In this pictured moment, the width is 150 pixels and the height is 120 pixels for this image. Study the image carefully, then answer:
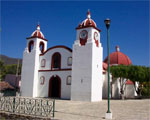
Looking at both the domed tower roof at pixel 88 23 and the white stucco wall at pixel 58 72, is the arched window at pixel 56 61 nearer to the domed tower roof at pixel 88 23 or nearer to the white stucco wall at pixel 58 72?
the white stucco wall at pixel 58 72

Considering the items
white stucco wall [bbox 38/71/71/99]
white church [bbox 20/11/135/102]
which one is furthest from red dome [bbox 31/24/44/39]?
white stucco wall [bbox 38/71/71/99]

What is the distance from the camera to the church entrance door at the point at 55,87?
2106cm

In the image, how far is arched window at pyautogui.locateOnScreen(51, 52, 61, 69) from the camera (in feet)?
70.9

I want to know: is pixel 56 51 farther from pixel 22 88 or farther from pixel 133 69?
pixel 133 69

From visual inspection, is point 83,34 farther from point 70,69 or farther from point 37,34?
point 37,34

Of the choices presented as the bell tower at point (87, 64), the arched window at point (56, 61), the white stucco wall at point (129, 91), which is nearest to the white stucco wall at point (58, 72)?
the arched window at point (56, 61)

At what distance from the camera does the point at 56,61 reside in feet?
72.1

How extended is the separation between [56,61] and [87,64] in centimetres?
552

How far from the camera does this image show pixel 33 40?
2383 cm

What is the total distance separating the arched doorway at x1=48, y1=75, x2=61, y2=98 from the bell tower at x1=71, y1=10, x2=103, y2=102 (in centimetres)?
A: 312

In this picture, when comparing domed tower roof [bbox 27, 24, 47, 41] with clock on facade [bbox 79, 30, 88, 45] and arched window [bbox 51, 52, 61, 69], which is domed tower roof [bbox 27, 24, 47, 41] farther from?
clock on facade [bbox 79, 30, 88, 45]

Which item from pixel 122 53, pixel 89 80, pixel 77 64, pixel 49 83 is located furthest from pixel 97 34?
pixel 122 53

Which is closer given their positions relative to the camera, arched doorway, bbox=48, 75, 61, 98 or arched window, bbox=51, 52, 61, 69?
arched doorway, bbox=48, 75, 61, 98

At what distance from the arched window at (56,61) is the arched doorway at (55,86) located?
1.32 m
